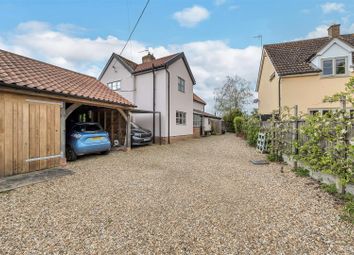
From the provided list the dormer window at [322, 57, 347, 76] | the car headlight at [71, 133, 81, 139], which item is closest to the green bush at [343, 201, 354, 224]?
the car headlight at [71, 133, 81, 139]

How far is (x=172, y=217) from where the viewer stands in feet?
10.9

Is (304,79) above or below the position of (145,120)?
above

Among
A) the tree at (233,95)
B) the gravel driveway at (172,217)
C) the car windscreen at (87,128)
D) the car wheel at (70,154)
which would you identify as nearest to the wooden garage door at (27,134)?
the car wheel at (70,154)

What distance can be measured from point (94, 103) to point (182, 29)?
7.59m

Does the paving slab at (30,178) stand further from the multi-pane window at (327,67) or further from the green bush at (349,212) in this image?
the multi-pane window at (327,67)

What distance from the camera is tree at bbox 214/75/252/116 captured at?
37281mm

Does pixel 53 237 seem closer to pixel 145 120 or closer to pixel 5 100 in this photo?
pixel 5 100

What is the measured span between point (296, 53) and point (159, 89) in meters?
11.4

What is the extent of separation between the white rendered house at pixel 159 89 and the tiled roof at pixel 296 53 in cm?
749

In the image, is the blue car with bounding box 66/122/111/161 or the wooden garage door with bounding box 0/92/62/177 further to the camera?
the blue car with bounding box 66/122/111/161

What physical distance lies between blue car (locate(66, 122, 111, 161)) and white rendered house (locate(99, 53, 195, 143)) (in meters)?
5.60

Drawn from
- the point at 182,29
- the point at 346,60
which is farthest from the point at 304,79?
the point at 182,29

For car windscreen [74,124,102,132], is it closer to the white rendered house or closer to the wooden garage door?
the wooden garage door

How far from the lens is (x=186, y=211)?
3.55 metres
